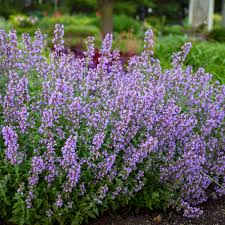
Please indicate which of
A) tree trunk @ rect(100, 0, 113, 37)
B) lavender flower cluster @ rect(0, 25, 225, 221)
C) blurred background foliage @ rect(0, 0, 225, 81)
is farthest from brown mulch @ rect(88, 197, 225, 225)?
tree trunk @ rect(100, 0, 113, 37)

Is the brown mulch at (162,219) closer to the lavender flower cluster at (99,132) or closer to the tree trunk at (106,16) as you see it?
the lavender flower cluster at (99,132)

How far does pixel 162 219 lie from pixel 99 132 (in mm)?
968

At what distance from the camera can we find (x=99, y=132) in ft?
10.7

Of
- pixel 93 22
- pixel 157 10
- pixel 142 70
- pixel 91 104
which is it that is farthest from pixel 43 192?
pixel 157 10

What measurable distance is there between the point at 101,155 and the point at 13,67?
1084mm

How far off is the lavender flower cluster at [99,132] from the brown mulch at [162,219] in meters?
0.11

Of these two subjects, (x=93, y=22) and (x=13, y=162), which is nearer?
(x=13, y=162)

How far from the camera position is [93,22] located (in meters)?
22.8

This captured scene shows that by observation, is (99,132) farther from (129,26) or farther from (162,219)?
(129,26)

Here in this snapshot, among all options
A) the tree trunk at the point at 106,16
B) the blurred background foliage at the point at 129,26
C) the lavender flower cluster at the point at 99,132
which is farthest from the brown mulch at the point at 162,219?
the tree trunk at the point at 106,16

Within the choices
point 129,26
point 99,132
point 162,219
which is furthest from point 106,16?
point 99,132

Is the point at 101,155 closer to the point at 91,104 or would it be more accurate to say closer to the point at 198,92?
the point at 91,104

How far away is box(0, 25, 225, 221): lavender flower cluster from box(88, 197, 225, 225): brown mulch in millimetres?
108

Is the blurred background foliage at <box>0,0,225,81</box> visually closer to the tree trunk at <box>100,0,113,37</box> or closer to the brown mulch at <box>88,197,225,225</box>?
the tree trunk at <box>100,0,113,37</box>
